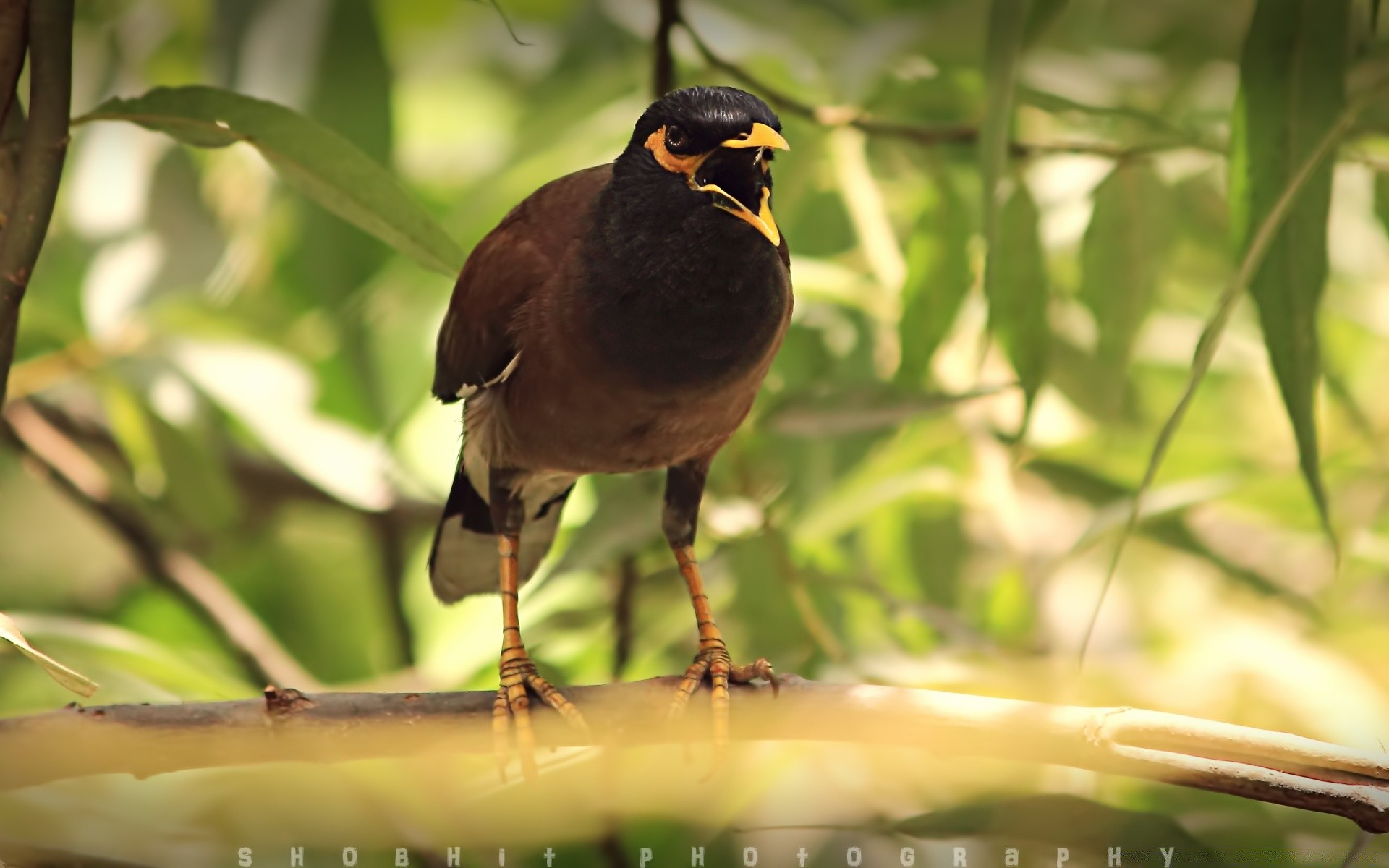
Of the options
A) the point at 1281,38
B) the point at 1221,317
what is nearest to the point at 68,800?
the point at 1221,317

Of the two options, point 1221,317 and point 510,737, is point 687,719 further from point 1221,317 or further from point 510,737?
point 1221,317

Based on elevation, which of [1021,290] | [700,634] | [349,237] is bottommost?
[700,634]

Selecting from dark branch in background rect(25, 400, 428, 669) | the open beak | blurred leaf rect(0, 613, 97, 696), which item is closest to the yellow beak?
the open beak

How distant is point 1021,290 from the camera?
2.03 m

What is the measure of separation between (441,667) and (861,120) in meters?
1.34

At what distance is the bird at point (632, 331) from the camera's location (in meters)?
1.41

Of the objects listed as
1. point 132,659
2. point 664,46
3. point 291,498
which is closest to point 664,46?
point 664,46

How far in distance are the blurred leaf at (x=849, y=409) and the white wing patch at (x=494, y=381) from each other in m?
0.49

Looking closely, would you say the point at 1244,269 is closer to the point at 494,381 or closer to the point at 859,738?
the point at 859,738

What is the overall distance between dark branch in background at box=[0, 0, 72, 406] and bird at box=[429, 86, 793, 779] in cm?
50

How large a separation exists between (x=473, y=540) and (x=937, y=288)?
822 millimetres

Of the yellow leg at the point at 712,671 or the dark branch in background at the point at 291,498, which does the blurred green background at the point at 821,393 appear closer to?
the dark branch in background at the point at 291,498

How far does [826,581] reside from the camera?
213cm

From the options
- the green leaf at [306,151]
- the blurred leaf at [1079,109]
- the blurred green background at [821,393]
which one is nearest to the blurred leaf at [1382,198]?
the blurred green background at [821,393]
